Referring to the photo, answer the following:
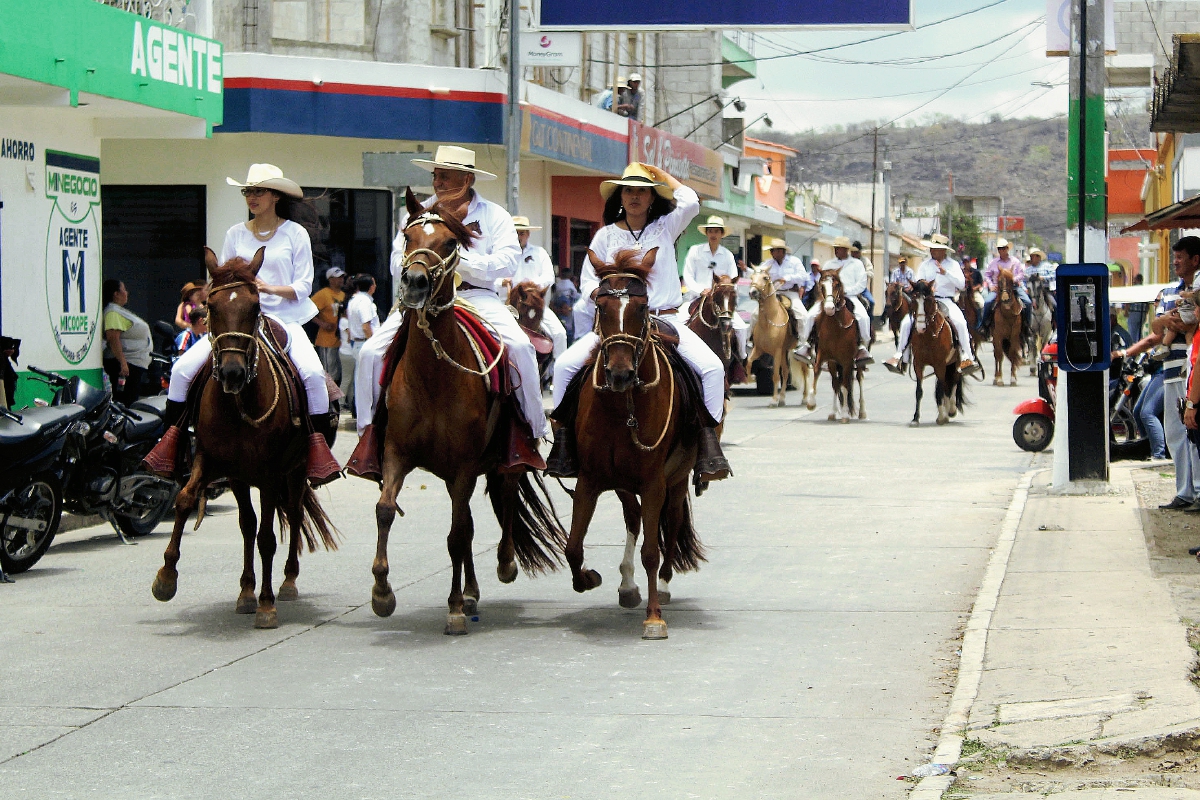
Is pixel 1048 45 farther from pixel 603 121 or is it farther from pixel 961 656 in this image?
pixel 603 121

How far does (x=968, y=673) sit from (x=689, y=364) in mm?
2507

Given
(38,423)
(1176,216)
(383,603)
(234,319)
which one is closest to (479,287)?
(234,319)

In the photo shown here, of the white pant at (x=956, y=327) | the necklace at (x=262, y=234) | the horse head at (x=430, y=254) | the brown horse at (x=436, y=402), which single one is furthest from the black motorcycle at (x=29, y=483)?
the white pant at (x=956, y=327)

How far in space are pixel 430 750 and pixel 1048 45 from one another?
10.4 meters

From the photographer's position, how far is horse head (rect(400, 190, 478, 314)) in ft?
25.3

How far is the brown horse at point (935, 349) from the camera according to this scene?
2184 cm

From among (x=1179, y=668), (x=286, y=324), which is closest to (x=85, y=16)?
(x=286, y=324)

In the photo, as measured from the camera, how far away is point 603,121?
103 ft

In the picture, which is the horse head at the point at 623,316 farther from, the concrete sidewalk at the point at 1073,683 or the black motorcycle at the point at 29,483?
the black motorcycle at the point at 29,483

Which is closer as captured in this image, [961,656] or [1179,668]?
[1179,668]

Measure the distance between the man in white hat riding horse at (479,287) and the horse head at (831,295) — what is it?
45.3 ft

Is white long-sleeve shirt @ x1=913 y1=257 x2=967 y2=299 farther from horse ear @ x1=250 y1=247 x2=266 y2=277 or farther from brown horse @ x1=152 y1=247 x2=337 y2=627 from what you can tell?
horse ear @ x1=250 y1=247 x2=266 y2=277

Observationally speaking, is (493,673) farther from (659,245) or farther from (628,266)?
(659,245)

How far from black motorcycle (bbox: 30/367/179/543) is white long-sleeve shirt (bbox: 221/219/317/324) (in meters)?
2.61
